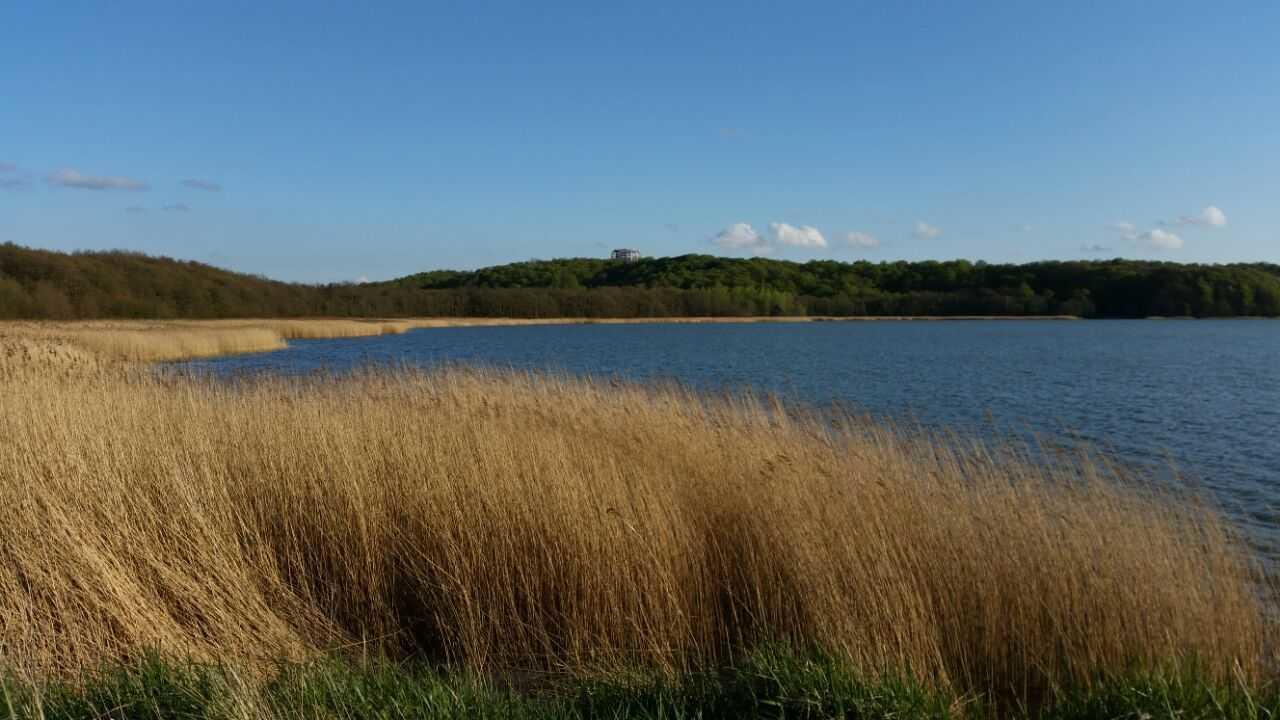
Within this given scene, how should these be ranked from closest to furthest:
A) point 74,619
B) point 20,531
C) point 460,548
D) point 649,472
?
1. point 74,619
2. point 20,531
3. point 460,548
4. point 649,472

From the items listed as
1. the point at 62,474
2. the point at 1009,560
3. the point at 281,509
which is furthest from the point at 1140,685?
the point at 62,474

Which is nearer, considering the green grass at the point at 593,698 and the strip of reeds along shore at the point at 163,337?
the green grass at the point at 593,698

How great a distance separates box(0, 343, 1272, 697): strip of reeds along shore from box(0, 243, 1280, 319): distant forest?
198ft

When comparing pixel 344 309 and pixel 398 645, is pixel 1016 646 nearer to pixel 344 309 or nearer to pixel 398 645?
pixel 398 645

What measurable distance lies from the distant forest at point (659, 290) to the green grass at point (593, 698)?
205ft

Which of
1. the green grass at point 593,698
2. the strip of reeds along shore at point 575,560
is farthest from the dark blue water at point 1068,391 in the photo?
the green grass at point 593,698

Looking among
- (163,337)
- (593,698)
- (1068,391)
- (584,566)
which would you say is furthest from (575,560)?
(163,337)

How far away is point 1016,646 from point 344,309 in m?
84.4

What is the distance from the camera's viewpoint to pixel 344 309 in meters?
82.7

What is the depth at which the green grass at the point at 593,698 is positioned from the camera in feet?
10.0

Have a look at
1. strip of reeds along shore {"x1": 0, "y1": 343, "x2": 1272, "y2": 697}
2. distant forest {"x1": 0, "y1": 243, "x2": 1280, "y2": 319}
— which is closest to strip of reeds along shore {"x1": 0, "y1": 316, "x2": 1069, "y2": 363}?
strip of reeds along shore {"x1": 0, "y1": 343, "x2": 1272, "y2": 697}

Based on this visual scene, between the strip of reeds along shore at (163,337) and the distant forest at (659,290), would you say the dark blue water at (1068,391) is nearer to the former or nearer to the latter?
the strip of reeds along shore at (163,337)

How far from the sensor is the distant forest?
7075cm

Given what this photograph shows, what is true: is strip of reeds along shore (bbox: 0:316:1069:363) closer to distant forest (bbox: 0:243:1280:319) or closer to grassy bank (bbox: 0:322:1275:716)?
grassy bank (bbox: 0:322:1275:716)
